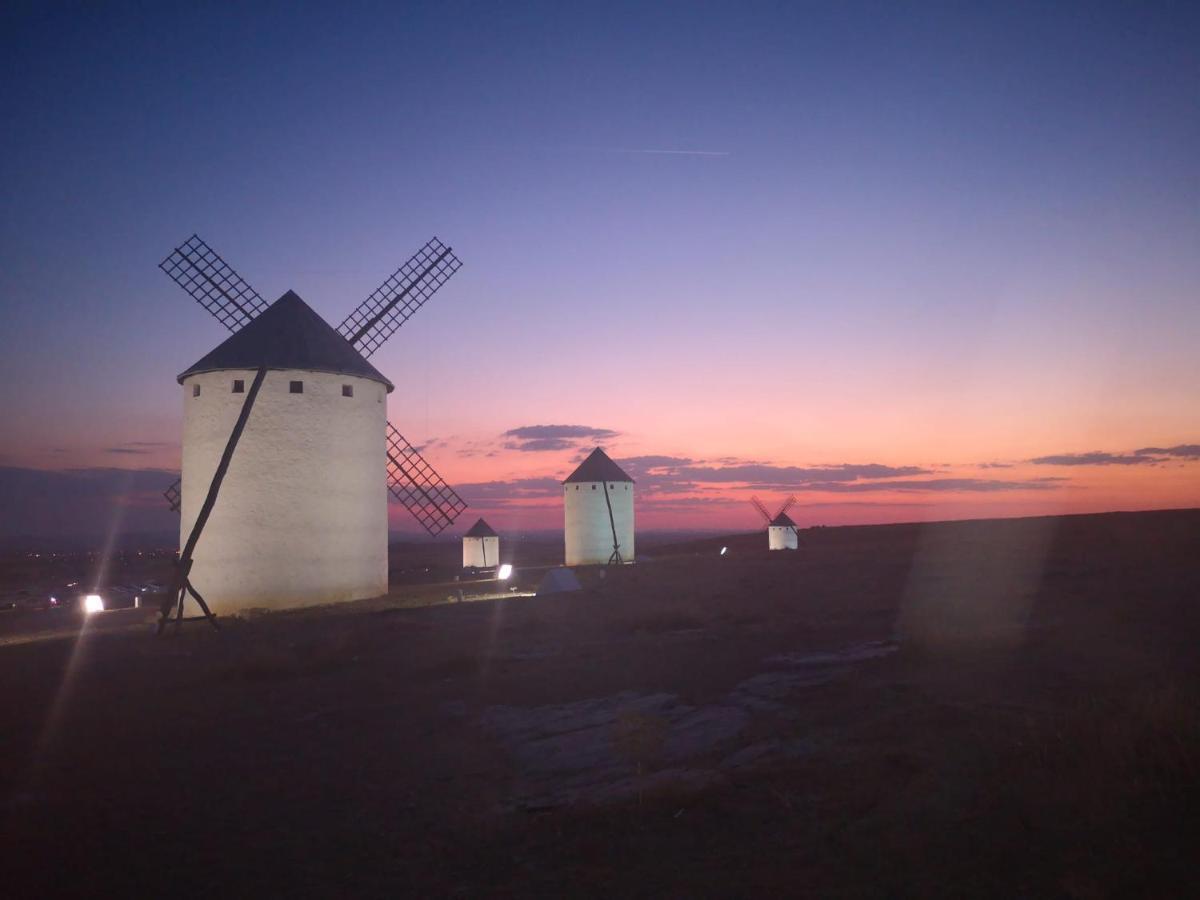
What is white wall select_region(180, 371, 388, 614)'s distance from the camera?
18938 millimetres

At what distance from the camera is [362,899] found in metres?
4.52

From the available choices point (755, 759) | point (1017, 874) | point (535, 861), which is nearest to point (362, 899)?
point (535, 861)

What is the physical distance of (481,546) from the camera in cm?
4488

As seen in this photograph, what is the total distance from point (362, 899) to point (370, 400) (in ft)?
57.6

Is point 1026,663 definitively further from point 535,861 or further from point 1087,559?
point 1087,559

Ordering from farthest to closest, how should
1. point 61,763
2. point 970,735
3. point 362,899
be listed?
point 61,763
point 970,735
point 362,899

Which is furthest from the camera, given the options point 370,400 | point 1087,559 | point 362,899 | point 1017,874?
point 370,400

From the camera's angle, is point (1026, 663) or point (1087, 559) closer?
point (1026, 663)

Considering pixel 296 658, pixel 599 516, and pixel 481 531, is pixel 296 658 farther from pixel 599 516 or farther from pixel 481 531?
pixel 481 531

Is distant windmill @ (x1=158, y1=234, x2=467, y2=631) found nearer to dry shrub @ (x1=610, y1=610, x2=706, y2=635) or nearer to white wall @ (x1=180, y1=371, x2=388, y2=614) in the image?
white wall @ (x1=180, y1=371, x2=388, y2=614)

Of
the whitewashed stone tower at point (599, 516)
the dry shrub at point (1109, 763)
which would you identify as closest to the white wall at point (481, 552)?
the whitewashed stone tower at point (599, 516)

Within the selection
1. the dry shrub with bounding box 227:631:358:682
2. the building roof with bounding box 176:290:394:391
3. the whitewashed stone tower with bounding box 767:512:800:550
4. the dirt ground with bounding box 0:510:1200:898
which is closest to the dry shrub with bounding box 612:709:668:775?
the dirt ground with bounding box 0:510:1200:898

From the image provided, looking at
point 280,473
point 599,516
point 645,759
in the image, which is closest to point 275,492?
point 280,473

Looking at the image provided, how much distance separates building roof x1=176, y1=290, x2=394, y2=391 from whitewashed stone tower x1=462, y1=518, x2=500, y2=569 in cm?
2397
